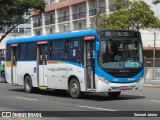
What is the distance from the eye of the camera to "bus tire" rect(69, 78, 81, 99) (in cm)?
1859

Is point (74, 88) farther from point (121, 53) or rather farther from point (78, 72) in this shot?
point (121, 53)

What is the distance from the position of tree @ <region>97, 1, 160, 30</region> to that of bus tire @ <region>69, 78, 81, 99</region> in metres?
16.8

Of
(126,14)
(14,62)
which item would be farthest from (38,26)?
(14,62)

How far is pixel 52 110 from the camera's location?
1409cm

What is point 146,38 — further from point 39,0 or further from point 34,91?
point 34,91

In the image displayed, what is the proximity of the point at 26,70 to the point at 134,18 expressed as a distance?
1523 cm

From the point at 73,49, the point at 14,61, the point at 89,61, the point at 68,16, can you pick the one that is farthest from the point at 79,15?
the point at 89,61

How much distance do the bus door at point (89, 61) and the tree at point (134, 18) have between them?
17.4m

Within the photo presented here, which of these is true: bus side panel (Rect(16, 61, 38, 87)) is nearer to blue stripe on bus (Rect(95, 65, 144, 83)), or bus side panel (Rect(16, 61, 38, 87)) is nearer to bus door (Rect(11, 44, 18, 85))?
bus door (Rect(11, 44, 18, 85))

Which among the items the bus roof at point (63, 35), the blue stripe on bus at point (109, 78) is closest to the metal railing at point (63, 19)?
the bus roof at point (63, 35)

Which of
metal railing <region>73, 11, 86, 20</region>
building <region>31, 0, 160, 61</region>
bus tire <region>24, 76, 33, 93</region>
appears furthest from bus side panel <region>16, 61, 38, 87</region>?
metal railing <region>73, 11, 86, 20</region>

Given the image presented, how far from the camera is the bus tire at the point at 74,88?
1859cm

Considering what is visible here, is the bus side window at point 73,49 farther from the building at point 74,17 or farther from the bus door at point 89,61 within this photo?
the building at point 74,17

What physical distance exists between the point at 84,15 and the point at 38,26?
18.5m
